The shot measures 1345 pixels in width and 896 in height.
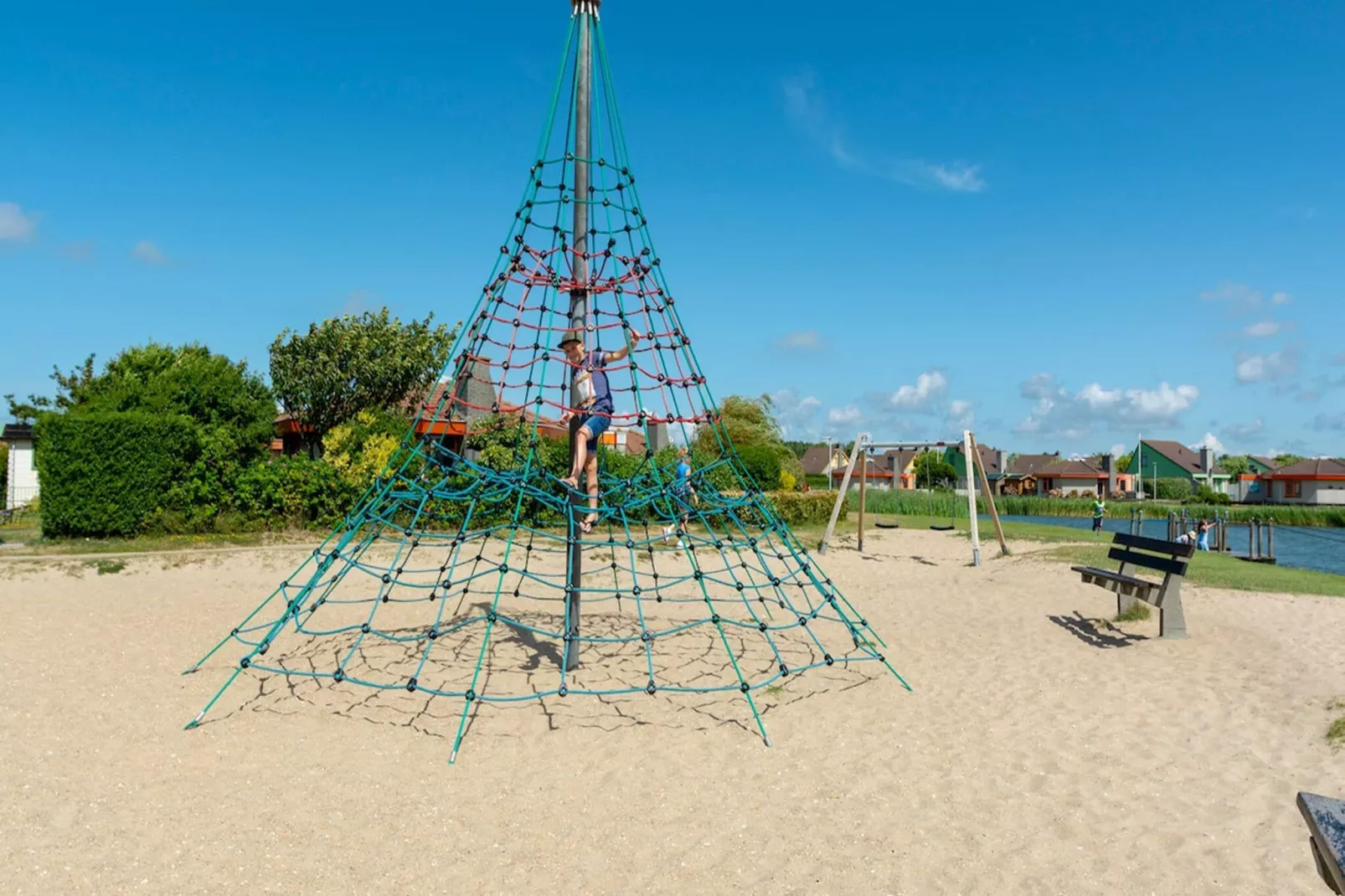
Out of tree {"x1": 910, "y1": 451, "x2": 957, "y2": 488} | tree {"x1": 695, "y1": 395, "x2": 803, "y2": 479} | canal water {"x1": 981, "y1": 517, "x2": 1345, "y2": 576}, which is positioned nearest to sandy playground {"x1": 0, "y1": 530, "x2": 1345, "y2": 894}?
canal water {"x1": 981, "y1": 517, "x2": 1345, "y2": 576}

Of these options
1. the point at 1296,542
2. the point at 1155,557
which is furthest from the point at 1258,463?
the point at 1155,557

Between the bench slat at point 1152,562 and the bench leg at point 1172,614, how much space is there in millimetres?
145

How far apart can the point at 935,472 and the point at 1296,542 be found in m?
31.5

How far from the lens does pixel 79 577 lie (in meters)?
10.4

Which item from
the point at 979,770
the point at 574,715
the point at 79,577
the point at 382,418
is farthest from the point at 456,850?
the point at 382,418

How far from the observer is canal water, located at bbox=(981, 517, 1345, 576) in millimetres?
19203

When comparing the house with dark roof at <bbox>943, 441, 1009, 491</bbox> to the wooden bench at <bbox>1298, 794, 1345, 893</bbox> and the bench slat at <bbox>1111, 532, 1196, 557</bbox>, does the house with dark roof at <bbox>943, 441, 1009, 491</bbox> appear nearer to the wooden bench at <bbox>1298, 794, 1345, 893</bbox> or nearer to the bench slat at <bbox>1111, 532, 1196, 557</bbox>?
the bench slat at <bbox>1111, 532, 1196, 557</bbox>

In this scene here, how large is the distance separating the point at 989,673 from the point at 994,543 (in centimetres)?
915

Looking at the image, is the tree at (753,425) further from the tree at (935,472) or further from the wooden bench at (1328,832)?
the wooden bench at (1328,832)

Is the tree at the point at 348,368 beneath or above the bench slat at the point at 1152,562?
above

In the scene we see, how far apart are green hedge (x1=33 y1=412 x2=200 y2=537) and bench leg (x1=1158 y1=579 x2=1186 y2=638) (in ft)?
47.1

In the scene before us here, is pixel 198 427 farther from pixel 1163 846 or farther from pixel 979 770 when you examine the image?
pixel 1163 846

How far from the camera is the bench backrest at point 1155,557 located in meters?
7.03

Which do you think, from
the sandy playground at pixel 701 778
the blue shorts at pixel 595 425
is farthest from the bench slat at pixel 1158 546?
the blue shorts at pixel 595 425
